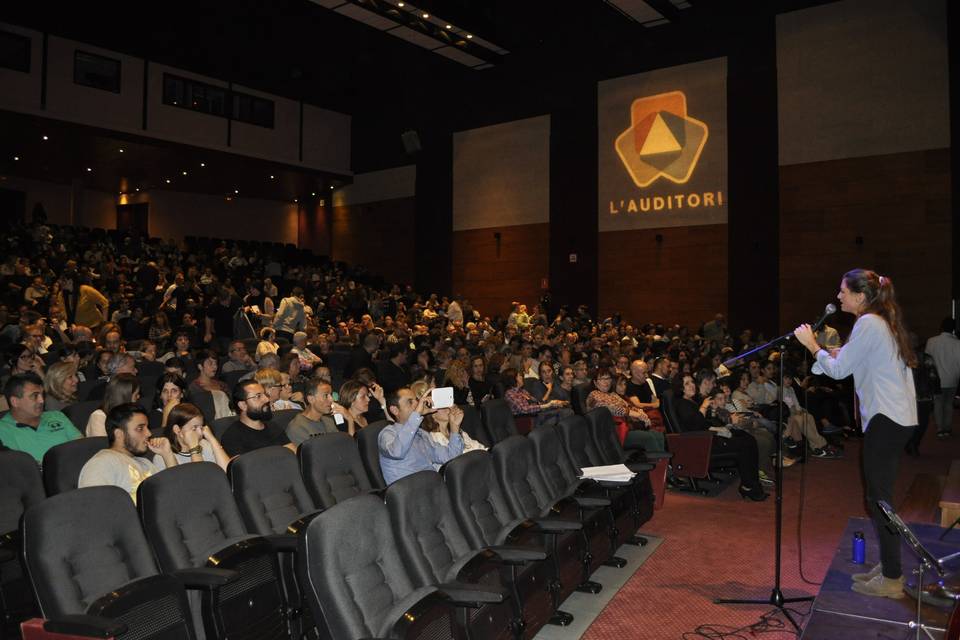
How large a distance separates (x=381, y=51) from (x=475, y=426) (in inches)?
548

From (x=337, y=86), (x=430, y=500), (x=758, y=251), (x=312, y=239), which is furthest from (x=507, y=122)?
(x=430, y=500)

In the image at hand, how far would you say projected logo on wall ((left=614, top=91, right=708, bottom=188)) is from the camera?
15.0 metres

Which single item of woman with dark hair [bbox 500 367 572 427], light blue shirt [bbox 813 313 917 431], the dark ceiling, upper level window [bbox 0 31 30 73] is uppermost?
the dark ceiling

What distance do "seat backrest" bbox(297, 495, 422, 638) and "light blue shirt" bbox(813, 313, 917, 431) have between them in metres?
2.14

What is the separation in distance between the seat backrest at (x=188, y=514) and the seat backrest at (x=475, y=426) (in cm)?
250

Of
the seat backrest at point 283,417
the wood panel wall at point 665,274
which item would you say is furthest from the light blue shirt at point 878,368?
the wood panel wall at point 665,274

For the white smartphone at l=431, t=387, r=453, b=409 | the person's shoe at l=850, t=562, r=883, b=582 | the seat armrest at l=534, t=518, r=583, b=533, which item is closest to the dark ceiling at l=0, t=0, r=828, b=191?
the white smartphone at l=431, t=387, r=453, b=409

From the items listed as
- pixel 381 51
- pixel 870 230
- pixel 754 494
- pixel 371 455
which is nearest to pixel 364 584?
pixel 371 455

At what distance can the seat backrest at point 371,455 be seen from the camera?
157 inches

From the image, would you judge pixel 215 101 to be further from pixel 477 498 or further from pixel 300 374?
pixel 477 498

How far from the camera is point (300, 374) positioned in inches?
309

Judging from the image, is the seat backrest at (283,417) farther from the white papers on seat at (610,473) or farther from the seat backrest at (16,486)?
the white papers on seat at (610,473)

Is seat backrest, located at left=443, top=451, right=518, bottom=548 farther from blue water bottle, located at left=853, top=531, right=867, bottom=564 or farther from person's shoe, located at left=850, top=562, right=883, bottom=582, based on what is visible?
blue water bottle, located at left=853, top=531, right=867, bottom=564

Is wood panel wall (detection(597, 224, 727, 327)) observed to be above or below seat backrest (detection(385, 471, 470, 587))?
above
